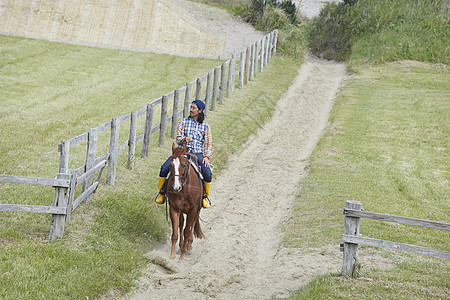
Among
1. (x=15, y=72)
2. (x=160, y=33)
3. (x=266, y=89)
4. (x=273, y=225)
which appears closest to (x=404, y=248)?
(x=273, y=225)

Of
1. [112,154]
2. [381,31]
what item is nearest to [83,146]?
[112,154]

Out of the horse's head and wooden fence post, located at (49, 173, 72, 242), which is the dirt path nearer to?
the horse's head

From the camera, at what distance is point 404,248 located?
291 inches

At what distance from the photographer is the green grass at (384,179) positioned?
7.72 metres

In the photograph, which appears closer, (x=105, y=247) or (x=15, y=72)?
(x=105, y=247)

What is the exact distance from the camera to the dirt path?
797cm

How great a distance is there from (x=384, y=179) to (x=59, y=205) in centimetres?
936

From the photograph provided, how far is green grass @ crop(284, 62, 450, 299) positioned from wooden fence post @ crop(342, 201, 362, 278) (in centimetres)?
18

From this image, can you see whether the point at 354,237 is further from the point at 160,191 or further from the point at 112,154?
the point at 112,154

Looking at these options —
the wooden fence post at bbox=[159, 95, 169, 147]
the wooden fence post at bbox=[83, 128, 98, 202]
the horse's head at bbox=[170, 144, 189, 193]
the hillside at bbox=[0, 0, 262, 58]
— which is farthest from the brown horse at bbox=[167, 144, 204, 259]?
the hillside at bbox=[0, 0, 262, 58]

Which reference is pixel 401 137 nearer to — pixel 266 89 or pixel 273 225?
pixel 266 89

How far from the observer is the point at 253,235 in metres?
10.8

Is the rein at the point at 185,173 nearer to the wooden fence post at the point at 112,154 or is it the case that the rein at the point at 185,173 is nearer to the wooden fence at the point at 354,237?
the wooden fence at the point at 354,237

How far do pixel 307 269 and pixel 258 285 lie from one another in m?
0.98
